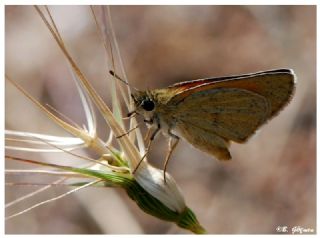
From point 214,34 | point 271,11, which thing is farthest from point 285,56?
point 214,34

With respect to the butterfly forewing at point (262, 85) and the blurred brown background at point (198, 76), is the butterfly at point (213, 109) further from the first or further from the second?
the blurred brown background at point (198, 76)

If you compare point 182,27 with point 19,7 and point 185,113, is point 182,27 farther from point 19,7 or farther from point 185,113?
point 185,113

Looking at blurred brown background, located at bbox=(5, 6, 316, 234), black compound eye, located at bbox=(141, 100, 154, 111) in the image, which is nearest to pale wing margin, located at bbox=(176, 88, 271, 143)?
black compound eye, located at bbox=(141, 100, 154, 111)

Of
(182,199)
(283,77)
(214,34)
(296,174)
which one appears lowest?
(296,174)

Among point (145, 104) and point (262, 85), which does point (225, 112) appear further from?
point (145, 104)

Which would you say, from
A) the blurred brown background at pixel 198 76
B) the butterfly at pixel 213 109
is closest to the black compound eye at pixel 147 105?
the butterfly at pixel 213 109

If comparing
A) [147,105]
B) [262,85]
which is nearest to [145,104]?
[147,105]
